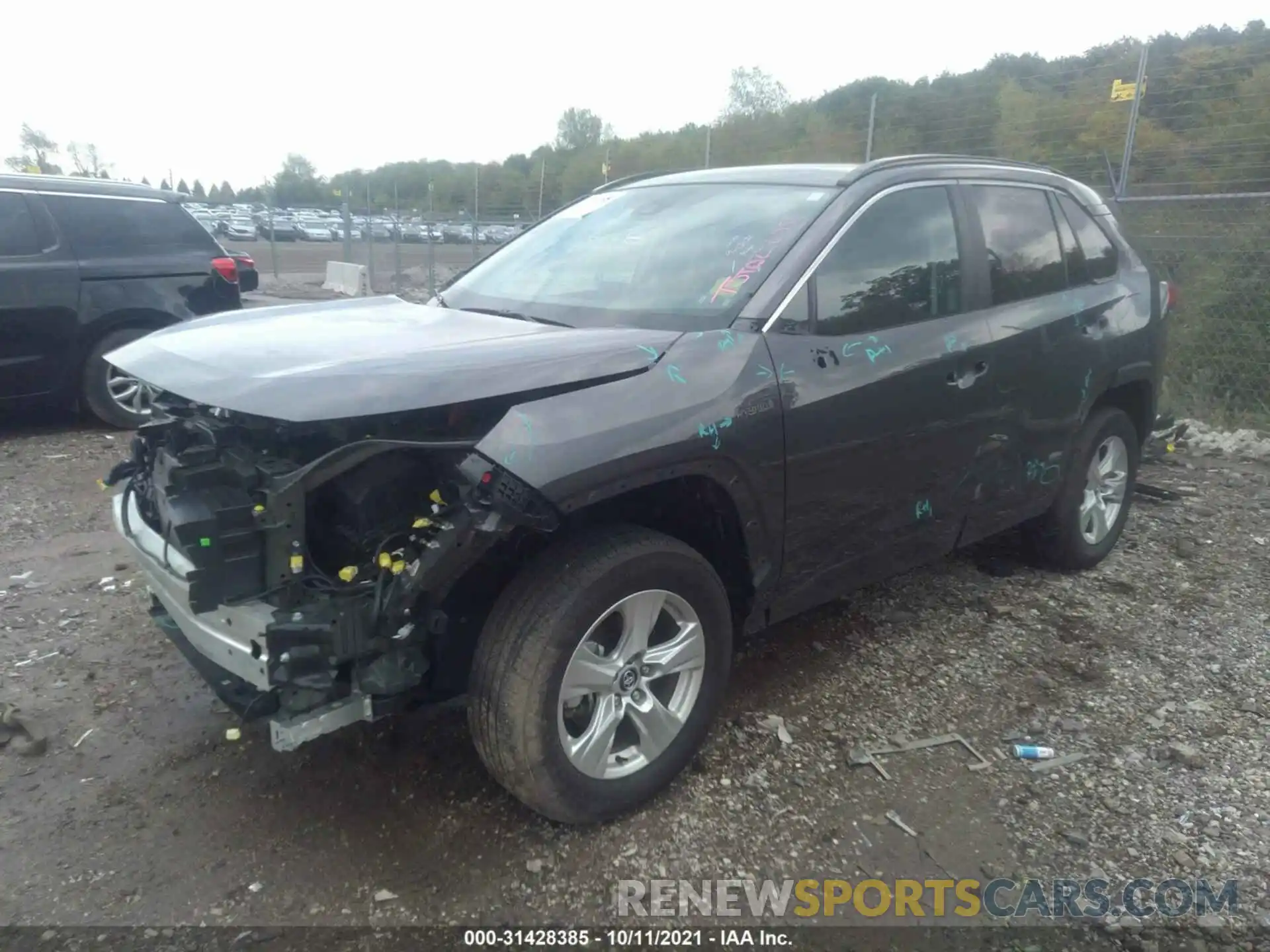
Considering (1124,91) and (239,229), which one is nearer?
(1124,91)

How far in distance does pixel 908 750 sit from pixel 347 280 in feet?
54.4

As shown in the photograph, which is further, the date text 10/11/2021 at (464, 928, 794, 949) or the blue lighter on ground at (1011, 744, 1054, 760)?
the blue lighter on ground at (1011, 744, 1054, 760)

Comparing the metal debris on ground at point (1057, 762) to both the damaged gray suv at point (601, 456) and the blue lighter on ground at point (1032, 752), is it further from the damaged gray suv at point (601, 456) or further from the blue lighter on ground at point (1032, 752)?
the damaged gray suv at point (601, 456)

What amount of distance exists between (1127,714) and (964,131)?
9.80 m

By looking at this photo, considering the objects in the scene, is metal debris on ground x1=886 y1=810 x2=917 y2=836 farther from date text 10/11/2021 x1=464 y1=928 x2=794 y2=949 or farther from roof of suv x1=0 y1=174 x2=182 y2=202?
roof of suv x1=0 y1=174 x2=182 y2=202

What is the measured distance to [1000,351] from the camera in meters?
3.66

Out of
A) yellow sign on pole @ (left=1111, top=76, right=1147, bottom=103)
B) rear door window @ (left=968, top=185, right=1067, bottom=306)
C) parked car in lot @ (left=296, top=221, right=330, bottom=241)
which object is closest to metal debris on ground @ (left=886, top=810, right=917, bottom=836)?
rear door window @ (left=968, top=185, right=1067, bottom=306)

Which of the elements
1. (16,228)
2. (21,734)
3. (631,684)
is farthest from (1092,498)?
(16,228)

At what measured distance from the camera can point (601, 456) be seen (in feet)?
8.07

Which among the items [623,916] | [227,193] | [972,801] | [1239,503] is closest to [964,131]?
[1239,503]

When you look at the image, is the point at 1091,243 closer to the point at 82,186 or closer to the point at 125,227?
the point at 125,227

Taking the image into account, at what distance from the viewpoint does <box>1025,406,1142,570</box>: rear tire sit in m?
4.38

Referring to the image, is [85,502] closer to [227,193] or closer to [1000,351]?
[1000,351]

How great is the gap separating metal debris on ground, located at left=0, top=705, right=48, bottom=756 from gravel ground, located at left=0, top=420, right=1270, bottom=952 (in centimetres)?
2
